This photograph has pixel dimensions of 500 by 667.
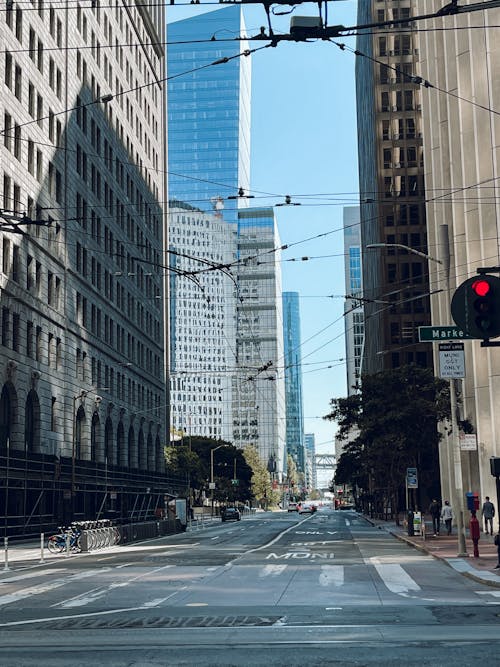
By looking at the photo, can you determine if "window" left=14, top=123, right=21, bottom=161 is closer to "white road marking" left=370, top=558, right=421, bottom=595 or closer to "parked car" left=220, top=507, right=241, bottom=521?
"white road marking" left=370, top=558, right=421, bottom=595

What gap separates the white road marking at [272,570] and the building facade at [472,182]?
53.0 feet

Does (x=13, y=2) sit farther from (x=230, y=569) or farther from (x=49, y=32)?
(x=230, y=569)

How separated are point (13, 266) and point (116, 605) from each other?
44.3 metres

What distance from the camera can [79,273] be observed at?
245 ft

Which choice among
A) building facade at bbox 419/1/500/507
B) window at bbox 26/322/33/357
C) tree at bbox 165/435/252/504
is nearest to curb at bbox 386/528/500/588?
building facade at bbox 419/1/500/507

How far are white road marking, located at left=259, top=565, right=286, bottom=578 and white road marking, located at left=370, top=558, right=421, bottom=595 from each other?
279cm

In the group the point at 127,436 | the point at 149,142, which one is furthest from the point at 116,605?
the point at 149,142

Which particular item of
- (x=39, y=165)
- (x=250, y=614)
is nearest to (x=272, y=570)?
(x=250, y=614)

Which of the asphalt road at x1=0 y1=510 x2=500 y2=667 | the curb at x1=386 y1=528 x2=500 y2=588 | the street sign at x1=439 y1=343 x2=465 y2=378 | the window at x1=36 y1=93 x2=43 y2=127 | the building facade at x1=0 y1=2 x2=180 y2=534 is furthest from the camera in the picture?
the window at x1=36 y1=93 x2=43 y2=127

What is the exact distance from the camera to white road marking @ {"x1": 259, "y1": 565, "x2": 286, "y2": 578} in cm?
2477

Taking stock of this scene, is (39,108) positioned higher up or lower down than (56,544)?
higher up

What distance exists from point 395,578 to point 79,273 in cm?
5595

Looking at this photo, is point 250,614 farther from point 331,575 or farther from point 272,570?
point 272,570

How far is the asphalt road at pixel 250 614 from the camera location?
37.0 feet
